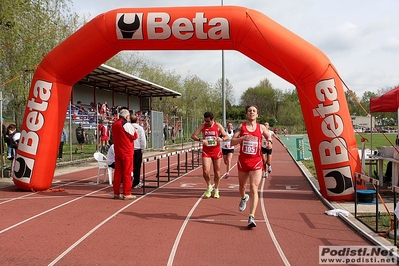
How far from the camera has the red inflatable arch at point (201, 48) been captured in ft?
29.3

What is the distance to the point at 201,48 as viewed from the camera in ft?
32.6


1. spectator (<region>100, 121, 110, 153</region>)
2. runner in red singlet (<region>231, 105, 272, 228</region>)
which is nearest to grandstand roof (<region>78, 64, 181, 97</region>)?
spectator (<region>100, 121, 110, 153</region>)

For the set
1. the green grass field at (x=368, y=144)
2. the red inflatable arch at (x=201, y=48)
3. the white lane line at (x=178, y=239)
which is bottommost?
the white lane line at (x=178, y=239)

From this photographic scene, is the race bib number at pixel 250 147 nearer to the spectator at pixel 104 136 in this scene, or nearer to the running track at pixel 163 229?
the running track at pixel 163 229

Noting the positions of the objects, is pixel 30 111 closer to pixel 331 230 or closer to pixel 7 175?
pixel 7 175

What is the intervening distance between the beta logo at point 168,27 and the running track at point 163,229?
146 inches

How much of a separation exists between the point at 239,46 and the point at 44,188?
19.4 ft

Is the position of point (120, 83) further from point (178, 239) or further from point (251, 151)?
point (178, 239)

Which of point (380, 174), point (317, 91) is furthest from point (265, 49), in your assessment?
point (380, 174)

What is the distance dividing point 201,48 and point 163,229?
479 centimetres

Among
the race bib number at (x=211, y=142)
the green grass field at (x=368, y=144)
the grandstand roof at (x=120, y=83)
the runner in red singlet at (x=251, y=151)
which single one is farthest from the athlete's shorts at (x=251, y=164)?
the grandstand roof at (x=120, y=83)

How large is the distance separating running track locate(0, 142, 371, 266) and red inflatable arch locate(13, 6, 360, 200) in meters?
0.91

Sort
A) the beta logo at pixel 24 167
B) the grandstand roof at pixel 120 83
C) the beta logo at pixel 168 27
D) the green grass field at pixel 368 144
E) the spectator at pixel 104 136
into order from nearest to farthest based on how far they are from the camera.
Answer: the beta logo at pixel 168 27
the beta logo at pixel 24 167
the green grass field at pixel 368 144
the spectator at pixel 104 136
the grandstand roof at pixel 120 83

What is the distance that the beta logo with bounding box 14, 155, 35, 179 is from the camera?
10.2 metres
